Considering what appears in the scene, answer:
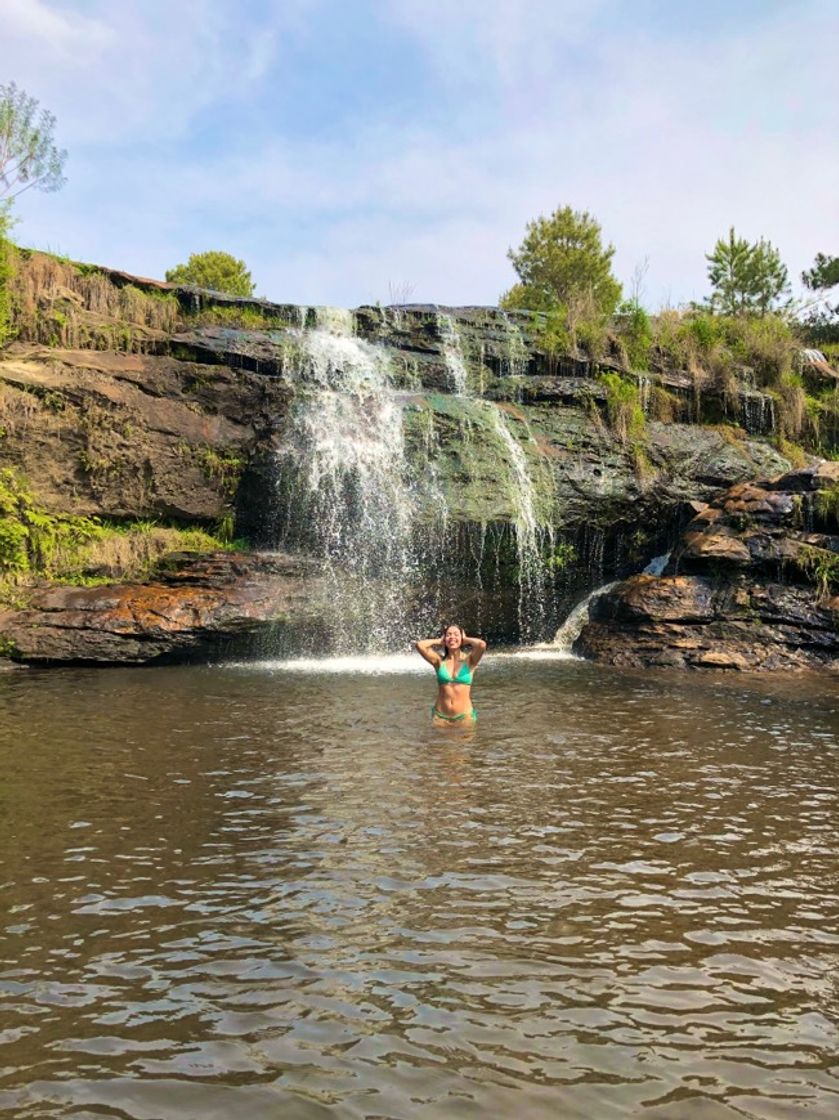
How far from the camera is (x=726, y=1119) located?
281cm

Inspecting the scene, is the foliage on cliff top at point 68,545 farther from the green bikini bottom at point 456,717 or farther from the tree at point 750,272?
the tree at point 750,272

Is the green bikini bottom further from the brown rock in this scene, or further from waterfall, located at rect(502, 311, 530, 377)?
waterfall, located at rect(502, 311, 530, 377)

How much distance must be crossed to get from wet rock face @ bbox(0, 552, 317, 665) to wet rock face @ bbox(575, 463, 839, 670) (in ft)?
19.9

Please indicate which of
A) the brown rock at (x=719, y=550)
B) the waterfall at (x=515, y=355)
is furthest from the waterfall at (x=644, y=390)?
the brown rock at (x=719, y=550)

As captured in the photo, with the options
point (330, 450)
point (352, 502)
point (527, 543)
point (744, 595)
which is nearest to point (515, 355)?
point (527, 543)

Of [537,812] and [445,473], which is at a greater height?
[445,473]

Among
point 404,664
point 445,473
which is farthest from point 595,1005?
point 445,473

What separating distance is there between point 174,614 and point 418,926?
1203 centimetres

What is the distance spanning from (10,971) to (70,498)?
1491 cm

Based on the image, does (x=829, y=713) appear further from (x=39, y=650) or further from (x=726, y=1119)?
(x=39, y=650)

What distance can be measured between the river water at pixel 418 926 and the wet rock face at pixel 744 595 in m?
6.50

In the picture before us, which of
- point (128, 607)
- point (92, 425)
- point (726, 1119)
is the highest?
point (92, 425)

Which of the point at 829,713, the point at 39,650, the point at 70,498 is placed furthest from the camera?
the point at 70,498

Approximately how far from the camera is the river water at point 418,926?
3047 millimetres
